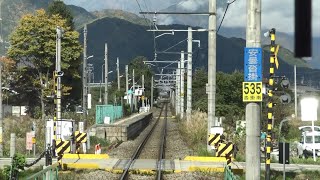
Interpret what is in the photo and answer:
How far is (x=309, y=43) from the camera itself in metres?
3.06

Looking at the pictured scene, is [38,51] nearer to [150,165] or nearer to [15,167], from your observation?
[150,165]

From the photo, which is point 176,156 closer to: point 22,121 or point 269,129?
point 269,129

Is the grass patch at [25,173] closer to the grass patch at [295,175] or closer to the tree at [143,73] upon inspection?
the grass patch at [295,175]

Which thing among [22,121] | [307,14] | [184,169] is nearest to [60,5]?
[22,121]

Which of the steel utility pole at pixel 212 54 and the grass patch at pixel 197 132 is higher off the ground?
the steel utility pole at pixel 212 54

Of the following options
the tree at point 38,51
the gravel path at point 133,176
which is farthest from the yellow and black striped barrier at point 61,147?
the tree at point 38,51

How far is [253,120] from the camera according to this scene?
12508 millimetres

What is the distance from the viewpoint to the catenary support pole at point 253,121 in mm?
12383

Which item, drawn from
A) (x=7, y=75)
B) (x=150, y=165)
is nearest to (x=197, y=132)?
(x=150, y=165)

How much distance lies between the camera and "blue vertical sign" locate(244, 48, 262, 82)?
40.8 feet

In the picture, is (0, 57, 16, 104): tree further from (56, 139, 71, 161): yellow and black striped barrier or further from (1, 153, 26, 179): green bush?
(1, 153, 26, 179): green bush

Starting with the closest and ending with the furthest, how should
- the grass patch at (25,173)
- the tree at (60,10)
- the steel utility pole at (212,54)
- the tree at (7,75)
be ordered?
the grass patch at (25,173) < the steel utility pole at (212,54) < the tree at (7,75) < the tree at (60,10)

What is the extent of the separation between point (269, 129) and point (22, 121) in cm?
2958

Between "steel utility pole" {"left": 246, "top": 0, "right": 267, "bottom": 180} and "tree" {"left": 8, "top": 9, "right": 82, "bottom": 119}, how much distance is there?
41391 mm
